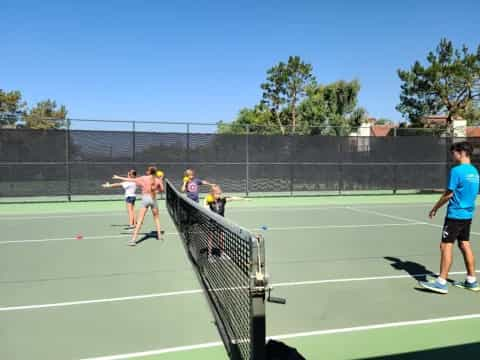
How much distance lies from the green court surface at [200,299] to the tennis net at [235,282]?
171mm

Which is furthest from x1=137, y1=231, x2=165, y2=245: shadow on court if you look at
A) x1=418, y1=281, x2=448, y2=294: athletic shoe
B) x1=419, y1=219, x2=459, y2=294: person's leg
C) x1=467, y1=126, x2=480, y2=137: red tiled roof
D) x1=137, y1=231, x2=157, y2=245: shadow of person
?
x1=467, y1=126, x2=480, y2=137: red tiled roof

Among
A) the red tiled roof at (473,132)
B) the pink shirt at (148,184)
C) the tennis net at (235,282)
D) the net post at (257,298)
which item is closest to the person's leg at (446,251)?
the tennis net at (235,282)

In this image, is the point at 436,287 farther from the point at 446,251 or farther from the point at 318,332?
the point at 318,332

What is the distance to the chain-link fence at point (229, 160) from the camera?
16.6 meters

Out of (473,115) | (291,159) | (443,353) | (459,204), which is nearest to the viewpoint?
(443,353)

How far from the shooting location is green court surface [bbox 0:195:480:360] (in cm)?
369

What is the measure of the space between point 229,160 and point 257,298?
53.8 feet

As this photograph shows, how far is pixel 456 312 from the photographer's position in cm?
452

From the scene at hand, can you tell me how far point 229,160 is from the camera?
62.3ft

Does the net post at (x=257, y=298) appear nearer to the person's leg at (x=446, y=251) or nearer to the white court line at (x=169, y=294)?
the white court line at (x=169, y=294)

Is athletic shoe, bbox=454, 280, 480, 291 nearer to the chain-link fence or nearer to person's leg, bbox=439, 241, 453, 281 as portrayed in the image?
person's leg, bbox=439, 241, 453, 281

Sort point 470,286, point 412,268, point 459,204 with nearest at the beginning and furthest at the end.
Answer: point 459,204
point 470,286
point 412,268

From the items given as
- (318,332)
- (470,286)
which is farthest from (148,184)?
(470,286)

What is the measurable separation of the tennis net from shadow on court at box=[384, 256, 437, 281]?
9.54 feet
